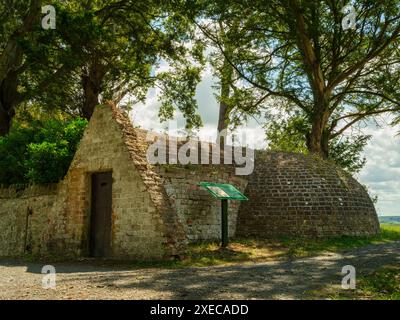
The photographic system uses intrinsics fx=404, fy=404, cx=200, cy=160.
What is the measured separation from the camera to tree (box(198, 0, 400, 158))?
19.2 metres

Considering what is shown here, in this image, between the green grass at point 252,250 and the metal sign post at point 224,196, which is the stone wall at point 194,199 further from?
the metal sign post at point 224,196

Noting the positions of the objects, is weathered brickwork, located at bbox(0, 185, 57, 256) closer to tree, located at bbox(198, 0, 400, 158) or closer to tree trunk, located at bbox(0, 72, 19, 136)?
tree trunk, located at bbox(0, 72, 19, 136)

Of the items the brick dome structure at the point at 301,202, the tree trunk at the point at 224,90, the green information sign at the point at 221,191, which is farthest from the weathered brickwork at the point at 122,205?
the tree trunk at the point at 224,90

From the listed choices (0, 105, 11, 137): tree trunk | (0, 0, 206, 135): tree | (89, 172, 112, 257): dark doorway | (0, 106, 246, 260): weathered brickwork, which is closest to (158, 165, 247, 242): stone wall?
(0, 106, 246, 260): weathered brickwork

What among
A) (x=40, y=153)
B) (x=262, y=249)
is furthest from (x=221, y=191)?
(x=40, y=153)

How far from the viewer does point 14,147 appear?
15555mm

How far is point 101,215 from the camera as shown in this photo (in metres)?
12.2

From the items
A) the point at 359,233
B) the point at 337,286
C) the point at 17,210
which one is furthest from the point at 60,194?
the point at 359,233

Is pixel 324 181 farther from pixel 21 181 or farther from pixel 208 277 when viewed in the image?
pixel 21 181

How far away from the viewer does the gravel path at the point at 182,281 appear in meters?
6.15

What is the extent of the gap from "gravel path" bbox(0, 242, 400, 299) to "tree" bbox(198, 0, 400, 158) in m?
12.4

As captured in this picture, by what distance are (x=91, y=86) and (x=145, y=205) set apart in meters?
14.3

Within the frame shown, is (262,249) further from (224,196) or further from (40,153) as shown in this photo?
(40,153)
